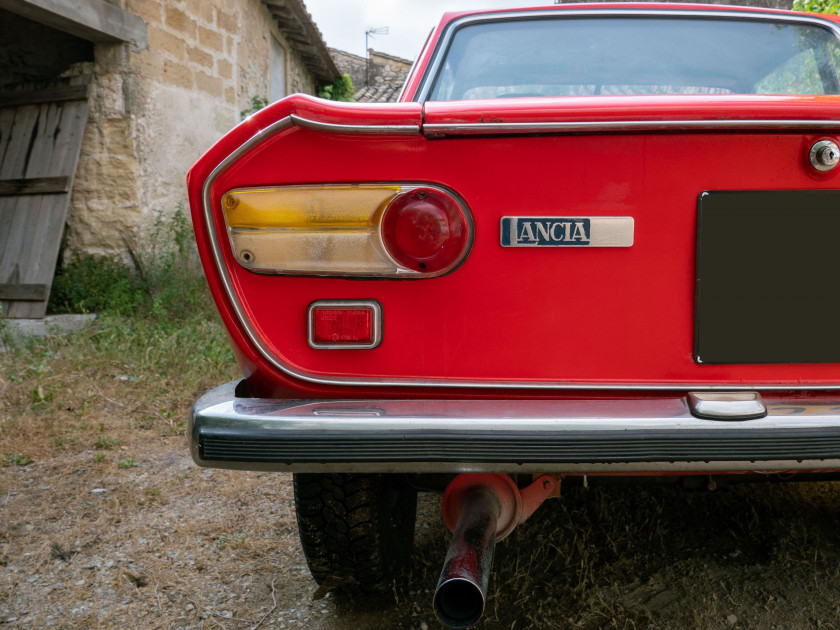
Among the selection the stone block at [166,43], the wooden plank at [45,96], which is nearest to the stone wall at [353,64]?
the stone block at [166,43]

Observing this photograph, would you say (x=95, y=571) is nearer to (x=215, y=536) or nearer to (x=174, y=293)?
(x=215, y=536)

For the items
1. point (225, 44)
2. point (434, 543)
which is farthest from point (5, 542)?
point (225, 44)

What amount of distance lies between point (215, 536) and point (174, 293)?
382cm

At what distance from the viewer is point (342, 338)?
1.43m

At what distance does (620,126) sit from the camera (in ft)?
4.32

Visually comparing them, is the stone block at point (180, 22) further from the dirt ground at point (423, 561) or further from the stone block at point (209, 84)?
the dirt ground at point (423, 561)

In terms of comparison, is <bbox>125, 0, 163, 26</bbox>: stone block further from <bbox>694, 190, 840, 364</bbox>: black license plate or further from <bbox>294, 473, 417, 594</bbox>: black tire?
<bbox>694, 190, 840, 364</bbox>: black license plate

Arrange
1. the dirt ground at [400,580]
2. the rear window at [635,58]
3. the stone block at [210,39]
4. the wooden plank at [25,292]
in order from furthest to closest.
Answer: the stone block at [210,39], the wooden plank at [25,292], the rear window at [635,58], the dirt ground at [400,580]

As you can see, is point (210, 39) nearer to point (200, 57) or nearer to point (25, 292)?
point (200, 57)

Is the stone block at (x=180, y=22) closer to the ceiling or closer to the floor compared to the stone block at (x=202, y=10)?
closer to the floor

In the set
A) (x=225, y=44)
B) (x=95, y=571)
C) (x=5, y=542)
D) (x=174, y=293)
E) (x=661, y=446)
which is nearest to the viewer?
(x=661, y=446)

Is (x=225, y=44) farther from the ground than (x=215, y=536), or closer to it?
farther from the ground

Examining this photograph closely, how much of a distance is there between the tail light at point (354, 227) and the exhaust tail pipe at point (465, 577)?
547 mm

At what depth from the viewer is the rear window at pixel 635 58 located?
2232mm
